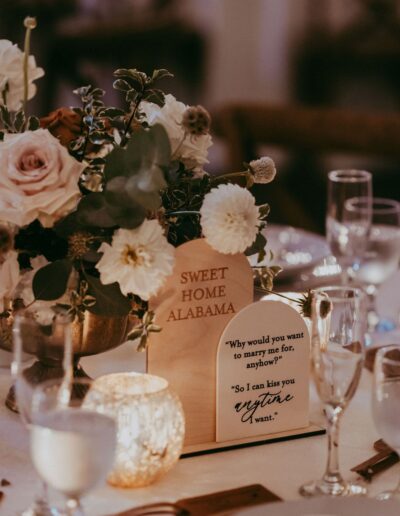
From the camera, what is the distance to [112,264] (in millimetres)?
1207

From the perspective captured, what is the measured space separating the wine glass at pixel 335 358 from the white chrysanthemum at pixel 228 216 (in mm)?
135

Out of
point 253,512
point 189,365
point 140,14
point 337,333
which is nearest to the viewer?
point 253,512

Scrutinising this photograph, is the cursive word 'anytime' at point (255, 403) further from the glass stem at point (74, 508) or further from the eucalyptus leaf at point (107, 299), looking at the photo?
the glass stem at point (74, 508)

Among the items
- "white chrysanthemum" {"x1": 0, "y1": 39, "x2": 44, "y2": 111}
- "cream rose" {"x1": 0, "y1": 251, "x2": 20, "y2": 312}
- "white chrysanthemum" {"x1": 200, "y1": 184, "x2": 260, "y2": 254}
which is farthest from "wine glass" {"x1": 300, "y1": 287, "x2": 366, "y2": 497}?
"white chrysanthemum" {"x1": 0, "y1": 39, "x2": 44, "y2": 111}

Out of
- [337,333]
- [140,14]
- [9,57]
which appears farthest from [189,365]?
[140,14]

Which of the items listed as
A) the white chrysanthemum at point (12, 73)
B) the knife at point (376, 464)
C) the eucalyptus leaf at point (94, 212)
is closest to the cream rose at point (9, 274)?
Answer: the eucalyptus leaf at point (94, 212)

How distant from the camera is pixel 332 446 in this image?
1.17 m

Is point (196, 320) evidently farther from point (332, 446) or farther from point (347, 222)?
point (347, 222)

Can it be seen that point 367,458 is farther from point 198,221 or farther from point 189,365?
point 198,221

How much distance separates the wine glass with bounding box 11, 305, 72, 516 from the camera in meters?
1.06

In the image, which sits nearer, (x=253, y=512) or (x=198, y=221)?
(x=253, y=512)

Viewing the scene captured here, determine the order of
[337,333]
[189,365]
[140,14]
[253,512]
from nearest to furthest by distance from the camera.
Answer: [253,512] < [337,333] < [189,365] < [140,14]

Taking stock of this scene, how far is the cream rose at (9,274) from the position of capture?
128cm

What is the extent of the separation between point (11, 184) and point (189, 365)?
12.7 inches
